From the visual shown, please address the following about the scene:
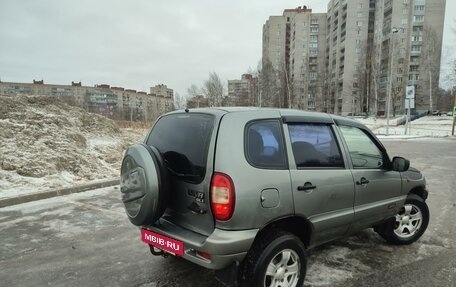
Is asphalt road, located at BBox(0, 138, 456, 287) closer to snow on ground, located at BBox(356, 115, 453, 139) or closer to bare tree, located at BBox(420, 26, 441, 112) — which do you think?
snow on ground, located at BBox(356, 115, 453, 139)

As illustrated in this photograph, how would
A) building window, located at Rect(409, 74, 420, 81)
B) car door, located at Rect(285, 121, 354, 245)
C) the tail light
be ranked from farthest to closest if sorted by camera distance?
building window, located at Rect(409, 74, 420, 81) < car door, located at Rect(285, 121, 354, 245) < the tail light

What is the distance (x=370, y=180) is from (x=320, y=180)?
879mm

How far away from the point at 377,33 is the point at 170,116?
76972 mm

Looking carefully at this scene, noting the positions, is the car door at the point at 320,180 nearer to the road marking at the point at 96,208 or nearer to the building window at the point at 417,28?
the road marking at the point at 96,208

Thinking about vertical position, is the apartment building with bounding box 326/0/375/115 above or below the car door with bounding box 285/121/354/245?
above

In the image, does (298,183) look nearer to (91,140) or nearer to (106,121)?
(91,140)

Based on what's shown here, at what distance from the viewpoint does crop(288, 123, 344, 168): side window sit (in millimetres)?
2893

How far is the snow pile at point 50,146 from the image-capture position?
23.6 feet

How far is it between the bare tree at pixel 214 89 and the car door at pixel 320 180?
5485 cm

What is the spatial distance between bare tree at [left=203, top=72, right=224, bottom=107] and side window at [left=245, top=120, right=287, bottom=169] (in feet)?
181

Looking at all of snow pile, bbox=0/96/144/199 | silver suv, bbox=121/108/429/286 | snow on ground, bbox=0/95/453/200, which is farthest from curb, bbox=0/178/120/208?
silver suv, bbox=121/108/429/286

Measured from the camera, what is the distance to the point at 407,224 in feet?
13.5

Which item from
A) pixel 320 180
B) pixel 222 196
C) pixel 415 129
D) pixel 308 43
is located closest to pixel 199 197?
pixel 222 196

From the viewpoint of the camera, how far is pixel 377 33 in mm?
68500
